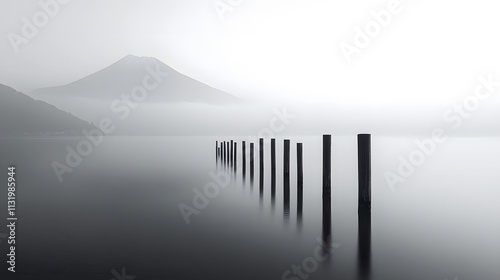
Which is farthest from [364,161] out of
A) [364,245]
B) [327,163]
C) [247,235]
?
[247,235]

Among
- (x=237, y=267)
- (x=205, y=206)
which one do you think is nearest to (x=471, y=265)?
(x=237, y=267)

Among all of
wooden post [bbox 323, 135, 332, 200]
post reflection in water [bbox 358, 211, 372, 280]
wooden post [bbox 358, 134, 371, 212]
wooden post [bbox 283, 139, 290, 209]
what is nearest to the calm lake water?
post reflection in water [bbox 358, 211, 372, 280]

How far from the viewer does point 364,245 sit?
27.2 feet

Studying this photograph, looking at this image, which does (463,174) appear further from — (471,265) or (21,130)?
(21,130)

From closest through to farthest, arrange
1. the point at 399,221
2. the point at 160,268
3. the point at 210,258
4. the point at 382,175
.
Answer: the point at 160,268
the point at 210,258
the point at 399,221
the point at 382,175

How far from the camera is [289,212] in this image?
1150 centimetres

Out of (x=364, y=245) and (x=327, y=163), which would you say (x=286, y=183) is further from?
(x=364, y=245)

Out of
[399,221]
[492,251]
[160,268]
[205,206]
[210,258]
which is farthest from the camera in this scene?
[205,206]

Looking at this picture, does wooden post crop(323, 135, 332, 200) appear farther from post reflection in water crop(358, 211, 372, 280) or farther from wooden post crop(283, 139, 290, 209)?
post reflection in water crop(358, 211, 372, 280)

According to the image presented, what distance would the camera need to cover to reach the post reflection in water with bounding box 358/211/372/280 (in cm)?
673

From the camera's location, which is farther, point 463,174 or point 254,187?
point 463,174

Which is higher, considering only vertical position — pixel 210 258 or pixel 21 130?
pixel 21 130

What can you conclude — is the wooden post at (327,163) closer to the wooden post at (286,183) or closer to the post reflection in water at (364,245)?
the wooden post at (286,183)

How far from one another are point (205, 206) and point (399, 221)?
4941 millimetres
